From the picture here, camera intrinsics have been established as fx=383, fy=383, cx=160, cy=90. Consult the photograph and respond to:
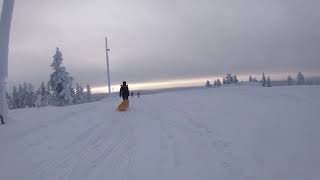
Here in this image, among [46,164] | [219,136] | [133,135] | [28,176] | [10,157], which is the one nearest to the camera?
[28,176]

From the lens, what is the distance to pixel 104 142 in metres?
13.8

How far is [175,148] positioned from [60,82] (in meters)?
57.5

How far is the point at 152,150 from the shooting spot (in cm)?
1230

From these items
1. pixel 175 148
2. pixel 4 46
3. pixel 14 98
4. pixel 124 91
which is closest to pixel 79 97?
pixel 14 98

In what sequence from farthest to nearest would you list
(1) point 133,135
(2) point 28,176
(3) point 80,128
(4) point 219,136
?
(3) point 80,128
(1) point 133,135
(4) point 219,136
(2) point 28,176

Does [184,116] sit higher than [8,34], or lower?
lower

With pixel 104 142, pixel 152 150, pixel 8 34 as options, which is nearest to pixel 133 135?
pixel 104 142

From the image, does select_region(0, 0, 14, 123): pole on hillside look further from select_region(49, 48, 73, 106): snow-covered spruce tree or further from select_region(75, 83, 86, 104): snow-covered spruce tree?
select_region(75, 83, 86, 104): snow-covered spruce tree

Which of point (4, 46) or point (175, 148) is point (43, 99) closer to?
point (4, 46)

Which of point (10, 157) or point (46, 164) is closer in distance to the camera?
point (46, 164)

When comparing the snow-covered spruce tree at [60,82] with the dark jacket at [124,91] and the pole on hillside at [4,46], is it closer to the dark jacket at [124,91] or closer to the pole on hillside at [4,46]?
the dark jacket at [124,91]

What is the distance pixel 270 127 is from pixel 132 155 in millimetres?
5376

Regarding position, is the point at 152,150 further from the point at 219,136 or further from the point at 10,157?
the point at 10,157

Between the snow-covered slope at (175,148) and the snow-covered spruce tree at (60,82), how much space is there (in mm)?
49901
